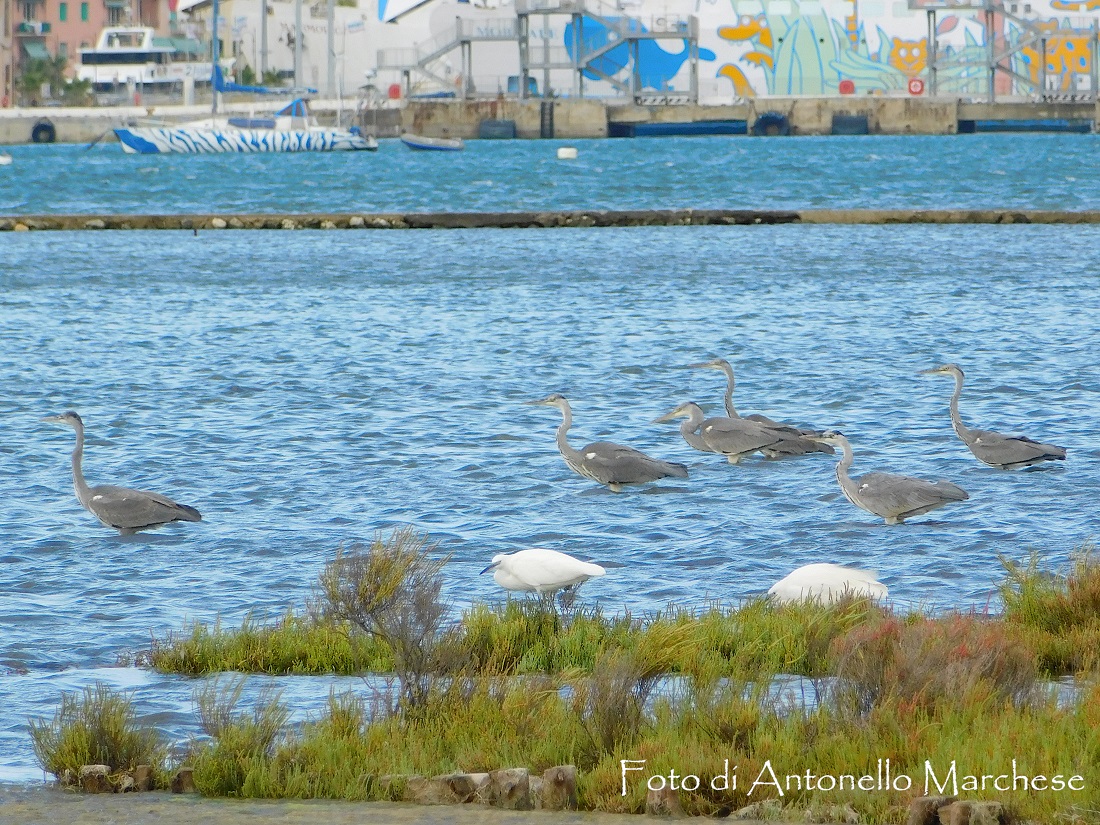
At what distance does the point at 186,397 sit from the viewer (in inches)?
751

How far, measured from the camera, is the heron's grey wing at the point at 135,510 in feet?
39.2

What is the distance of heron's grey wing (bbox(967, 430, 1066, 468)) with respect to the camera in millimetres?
13555

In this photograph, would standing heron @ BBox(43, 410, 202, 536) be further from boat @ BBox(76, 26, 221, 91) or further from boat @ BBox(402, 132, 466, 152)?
boat @ BBox(76, 26, 221, 91)

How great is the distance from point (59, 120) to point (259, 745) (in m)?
148

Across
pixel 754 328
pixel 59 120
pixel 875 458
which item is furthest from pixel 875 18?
pixel 875 458

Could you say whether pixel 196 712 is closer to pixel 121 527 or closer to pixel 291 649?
pixel 291 649

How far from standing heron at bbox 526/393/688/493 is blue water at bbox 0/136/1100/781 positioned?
0.17m

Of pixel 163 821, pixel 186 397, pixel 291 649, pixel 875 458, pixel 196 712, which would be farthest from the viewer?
pixel 186 397

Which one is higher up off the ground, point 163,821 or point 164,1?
point 164,1

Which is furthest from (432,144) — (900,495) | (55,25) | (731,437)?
(900,495)

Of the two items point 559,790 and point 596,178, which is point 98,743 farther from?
point 596,178

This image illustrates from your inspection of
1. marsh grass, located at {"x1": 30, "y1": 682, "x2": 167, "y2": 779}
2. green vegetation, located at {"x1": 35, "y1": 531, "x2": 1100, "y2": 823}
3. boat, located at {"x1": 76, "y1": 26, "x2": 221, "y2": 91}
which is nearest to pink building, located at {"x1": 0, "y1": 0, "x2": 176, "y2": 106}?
boat, located at {"x1": 76, "y1": 26, "x2": 221, "y2": 91}

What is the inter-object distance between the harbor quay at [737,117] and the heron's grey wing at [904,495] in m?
124

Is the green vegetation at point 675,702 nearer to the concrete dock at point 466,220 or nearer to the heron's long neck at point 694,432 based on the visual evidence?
the heron's long neck at point 694,432
